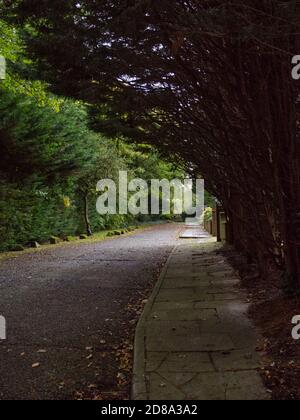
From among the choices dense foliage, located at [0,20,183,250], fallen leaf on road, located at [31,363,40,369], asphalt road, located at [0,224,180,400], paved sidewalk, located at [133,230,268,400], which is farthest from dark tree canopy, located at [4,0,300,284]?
dense foliage, located at [0,20,183,250]

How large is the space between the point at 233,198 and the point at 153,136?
7.61 ft

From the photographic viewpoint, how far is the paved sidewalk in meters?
3.32

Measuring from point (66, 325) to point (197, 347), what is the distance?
6.05 ft

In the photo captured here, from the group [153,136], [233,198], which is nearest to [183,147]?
[153,136]

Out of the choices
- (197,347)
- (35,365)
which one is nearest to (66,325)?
(35,365)

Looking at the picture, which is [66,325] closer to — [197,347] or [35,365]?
[35,365]

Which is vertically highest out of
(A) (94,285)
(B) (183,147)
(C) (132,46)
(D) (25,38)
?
(D) (25,38)

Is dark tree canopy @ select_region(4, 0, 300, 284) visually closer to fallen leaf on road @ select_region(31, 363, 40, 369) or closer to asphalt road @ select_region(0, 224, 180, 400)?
asphalt road @ select_region(0, 224, 180, 400)

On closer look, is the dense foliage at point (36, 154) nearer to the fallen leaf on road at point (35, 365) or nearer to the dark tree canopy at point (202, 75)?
the dark tree canopy at point (202, 75)

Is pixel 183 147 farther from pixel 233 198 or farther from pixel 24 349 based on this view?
pixel 24 349

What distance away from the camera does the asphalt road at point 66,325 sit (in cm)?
368

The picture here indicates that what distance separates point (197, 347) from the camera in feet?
14.3

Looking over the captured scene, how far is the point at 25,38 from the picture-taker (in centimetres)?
596
